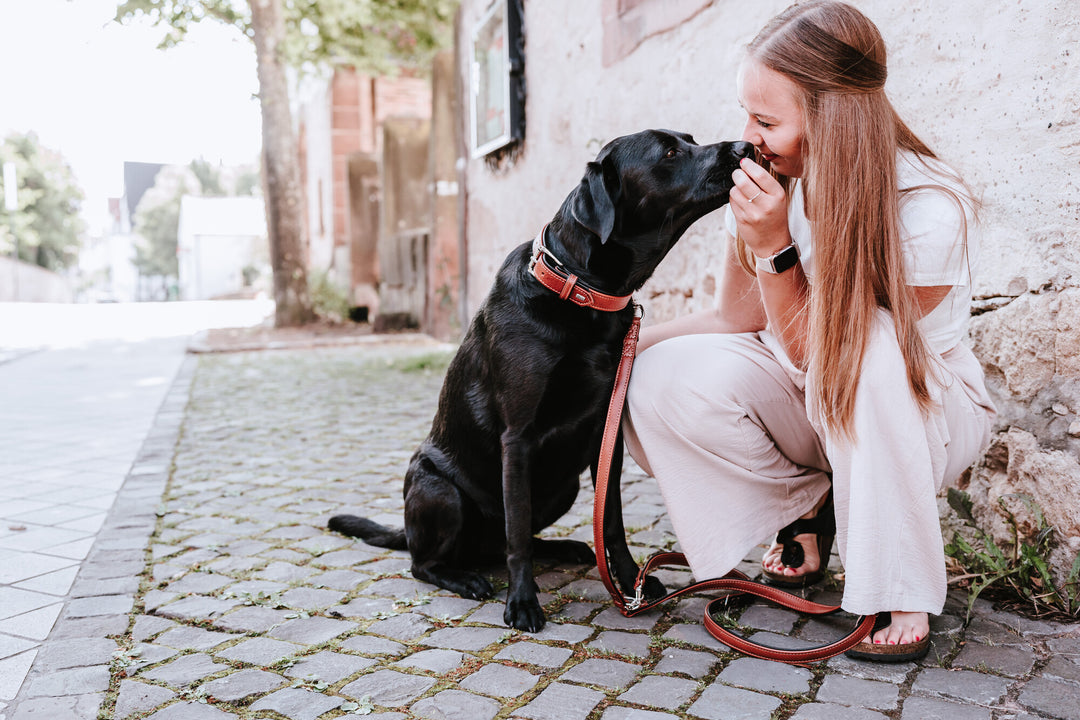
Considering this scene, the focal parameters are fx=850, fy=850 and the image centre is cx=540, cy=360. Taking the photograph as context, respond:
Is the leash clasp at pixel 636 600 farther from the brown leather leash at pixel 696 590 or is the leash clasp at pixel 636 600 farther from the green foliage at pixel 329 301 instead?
the green foliage at pixel 329 301

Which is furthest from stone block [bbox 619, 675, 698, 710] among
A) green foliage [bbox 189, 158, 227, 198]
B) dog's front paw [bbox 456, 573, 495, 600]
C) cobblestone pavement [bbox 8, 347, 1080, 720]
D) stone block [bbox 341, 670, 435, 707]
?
green foliage [bbox 189, 158, 227, 198]

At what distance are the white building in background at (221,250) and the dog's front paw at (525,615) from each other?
160 feet

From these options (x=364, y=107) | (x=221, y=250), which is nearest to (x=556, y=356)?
(x=364, y=107)

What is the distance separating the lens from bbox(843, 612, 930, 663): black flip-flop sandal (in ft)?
6.66

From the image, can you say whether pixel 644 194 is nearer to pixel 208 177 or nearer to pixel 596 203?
pixel 596 203

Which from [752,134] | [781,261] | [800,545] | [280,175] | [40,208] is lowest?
[800,545]

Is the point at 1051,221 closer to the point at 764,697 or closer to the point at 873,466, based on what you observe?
the point at 873,466

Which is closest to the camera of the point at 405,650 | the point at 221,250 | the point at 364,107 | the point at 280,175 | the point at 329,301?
the point at 405,650

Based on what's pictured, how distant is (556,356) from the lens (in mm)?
2312

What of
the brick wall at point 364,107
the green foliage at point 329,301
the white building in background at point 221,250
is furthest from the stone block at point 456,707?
the white building in background at point 221,250

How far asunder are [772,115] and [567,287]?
0.68 m

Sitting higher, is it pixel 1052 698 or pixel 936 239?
pixel 936 239

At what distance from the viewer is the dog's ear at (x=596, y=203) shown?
221 cm

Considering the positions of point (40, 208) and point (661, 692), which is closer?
point (661, 692)
